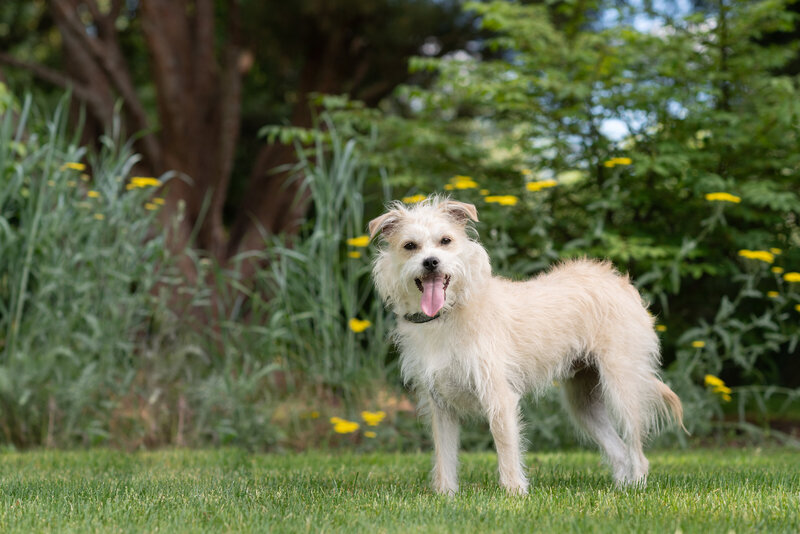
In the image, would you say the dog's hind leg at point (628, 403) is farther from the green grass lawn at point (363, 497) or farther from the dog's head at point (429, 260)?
the dog's head at point (429, 260)

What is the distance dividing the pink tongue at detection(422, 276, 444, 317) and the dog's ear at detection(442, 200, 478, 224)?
1.59 feet

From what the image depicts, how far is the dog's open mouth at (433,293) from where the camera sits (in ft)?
13.4

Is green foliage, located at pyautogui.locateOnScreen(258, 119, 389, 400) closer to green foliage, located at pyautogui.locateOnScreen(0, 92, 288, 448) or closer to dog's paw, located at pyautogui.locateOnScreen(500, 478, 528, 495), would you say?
green foliage, located at pyautogui.locateOnScreen(0, 92, 288, 448)

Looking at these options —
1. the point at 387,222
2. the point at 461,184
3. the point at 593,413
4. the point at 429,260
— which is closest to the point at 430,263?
the point at 429,260

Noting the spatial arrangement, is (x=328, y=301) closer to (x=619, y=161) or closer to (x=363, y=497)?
(x=619, y=161)

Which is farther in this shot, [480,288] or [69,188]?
[69,188]

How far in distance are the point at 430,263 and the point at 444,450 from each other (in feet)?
3.34

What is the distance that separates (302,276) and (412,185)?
5.51 feet

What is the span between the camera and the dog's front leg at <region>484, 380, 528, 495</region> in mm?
4156

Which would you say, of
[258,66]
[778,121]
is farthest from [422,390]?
[258,66]

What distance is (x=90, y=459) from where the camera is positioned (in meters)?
5.45

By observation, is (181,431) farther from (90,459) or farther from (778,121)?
(778,121)

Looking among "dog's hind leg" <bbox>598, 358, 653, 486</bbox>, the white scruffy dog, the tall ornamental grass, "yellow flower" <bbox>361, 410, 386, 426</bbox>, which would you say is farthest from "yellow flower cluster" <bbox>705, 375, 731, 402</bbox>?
the tall ornamental grass

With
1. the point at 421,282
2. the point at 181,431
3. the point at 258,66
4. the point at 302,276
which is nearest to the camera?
the point at 421,282
